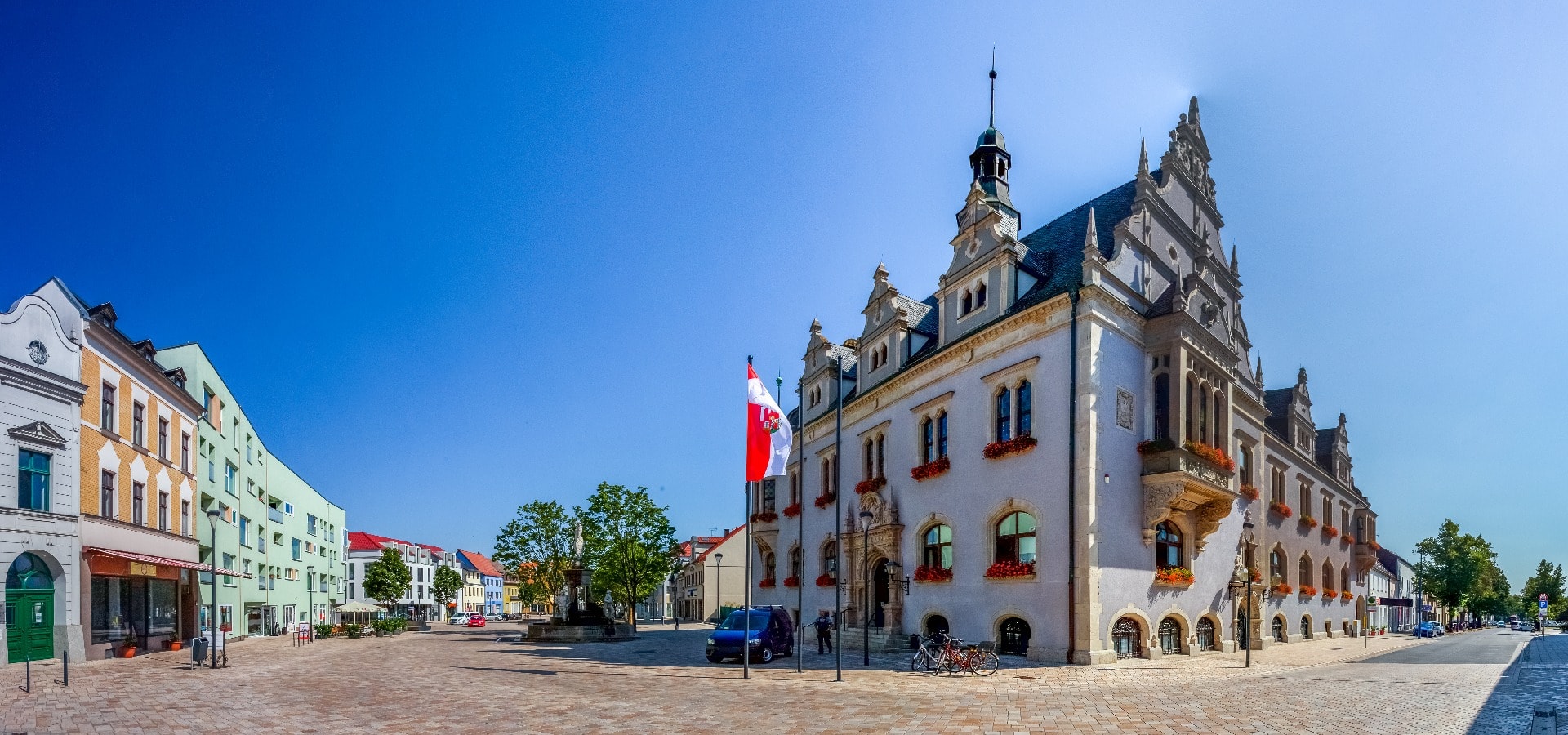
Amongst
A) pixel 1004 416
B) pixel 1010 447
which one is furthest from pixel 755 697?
pixel 1004 416

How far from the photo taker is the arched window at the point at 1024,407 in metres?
27.6

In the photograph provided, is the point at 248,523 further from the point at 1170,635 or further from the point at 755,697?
the point at 1170,635

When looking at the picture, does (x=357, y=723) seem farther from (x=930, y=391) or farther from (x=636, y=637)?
(x=636, y=637)

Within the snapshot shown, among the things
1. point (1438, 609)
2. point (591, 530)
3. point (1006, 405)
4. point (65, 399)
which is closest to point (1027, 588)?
point (1006, 405)

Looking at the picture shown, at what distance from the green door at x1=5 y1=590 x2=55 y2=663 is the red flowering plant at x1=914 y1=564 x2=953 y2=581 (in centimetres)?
2591

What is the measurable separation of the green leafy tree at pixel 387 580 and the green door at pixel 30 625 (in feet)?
169

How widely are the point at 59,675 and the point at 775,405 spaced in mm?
19229

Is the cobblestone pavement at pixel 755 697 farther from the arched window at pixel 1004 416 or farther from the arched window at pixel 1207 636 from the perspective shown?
the arched window at pixel 1004 416

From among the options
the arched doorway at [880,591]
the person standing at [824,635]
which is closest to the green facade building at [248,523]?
the person standing at [824,635]

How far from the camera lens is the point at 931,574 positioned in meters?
30.9

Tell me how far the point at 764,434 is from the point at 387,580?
219ft

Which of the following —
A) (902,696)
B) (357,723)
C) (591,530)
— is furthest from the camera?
(591,530)

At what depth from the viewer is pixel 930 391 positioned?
32812mm

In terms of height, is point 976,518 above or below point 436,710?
above
